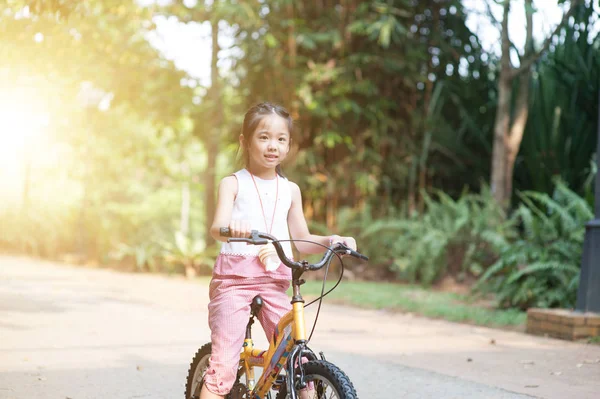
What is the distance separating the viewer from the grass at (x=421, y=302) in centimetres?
871

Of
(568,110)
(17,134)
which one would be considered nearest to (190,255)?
(568,110)

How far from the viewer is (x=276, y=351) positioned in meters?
3.46

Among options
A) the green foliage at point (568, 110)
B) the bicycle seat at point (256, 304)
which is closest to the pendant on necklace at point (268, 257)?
the bicycle seat at point (256, 304)

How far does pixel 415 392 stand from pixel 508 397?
22.1 inches

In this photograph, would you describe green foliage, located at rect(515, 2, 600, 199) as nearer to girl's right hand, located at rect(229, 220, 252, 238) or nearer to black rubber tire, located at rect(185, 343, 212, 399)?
black rubber tire, located at rect(185, 343, 212, 399)

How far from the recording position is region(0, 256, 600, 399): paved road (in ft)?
17.2

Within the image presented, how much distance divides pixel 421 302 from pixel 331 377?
23.3ft

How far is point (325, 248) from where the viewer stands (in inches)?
138

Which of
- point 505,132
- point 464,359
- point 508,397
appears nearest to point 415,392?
point 508,397

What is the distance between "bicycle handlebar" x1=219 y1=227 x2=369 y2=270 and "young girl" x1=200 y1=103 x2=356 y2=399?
22cm

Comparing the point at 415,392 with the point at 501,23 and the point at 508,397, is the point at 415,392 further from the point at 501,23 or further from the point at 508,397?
the point at 501,23

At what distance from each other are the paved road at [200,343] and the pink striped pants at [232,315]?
4.87 ft

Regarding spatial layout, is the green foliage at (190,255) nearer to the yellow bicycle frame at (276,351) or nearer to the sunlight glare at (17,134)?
the sunlight glare at (17,134)

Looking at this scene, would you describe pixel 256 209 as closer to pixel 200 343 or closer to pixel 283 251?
pixel 283 251
